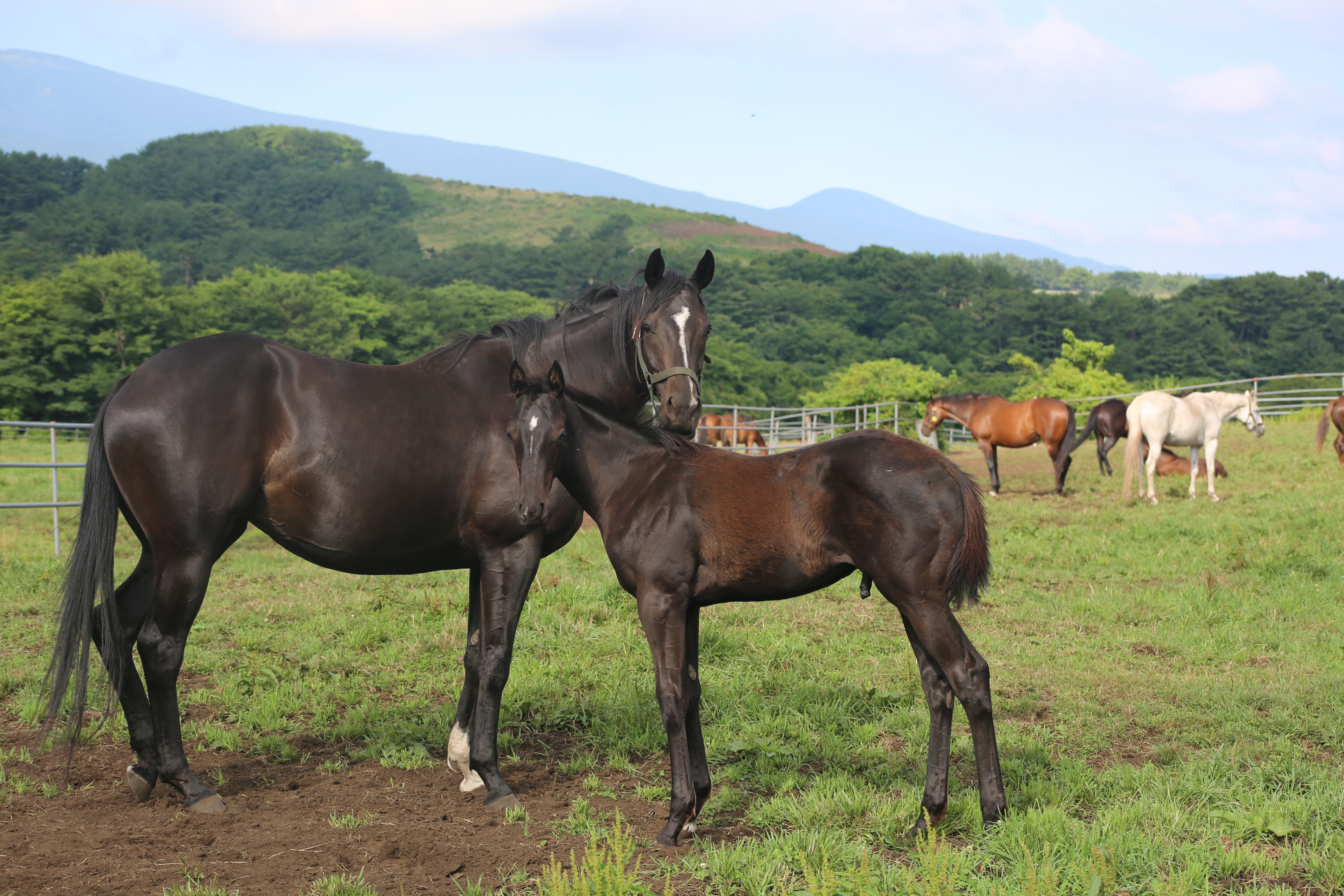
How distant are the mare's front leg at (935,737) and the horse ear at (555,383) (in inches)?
67.6

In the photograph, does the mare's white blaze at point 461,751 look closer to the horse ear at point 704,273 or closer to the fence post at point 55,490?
the horse ear at point 704,273

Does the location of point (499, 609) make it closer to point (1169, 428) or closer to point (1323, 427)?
point (1169, 428)

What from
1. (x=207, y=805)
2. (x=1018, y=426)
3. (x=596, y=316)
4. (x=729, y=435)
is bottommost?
(x=729, y=435)

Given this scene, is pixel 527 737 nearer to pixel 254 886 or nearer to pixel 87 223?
pixel 254 886

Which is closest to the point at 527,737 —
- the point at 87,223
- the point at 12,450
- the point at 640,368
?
the point at 640,368

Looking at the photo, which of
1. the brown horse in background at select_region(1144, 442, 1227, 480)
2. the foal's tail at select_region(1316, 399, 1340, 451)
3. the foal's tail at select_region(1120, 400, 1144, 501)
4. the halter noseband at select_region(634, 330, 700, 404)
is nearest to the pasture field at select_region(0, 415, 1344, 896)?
the halter noseband at select_region(634, 330, 700, 404)

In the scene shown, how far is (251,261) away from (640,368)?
355 ft

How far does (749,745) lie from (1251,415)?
15528 mm

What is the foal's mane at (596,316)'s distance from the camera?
15.1 ft

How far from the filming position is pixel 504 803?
422 centimetres

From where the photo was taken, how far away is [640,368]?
15.2 ft

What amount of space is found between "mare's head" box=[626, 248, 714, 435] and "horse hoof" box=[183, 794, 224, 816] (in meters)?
2.71

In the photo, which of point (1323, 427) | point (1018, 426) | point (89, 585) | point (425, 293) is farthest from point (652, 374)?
point (425, 293)

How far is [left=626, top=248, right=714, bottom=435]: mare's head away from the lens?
14.3 feet
